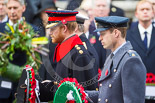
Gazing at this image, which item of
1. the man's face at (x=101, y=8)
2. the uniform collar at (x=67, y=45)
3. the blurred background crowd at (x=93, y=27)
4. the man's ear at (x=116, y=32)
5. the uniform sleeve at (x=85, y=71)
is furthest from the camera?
the man's face at (x=101, y=8)

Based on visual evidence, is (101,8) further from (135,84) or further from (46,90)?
(135,84)

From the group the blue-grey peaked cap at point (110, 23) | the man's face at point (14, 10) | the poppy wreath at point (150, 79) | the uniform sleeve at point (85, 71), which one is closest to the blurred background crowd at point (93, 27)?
the man's face at point (14, 10)

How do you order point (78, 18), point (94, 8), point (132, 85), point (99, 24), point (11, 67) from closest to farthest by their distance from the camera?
point (132, 85)
point (99, 24)
point (78, 18)
point (11, 67)
point (94, 8)

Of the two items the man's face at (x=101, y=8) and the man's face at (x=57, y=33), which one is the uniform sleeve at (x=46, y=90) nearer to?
the man's face at (x=57, y=33)

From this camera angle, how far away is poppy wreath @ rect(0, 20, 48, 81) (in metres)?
6.58

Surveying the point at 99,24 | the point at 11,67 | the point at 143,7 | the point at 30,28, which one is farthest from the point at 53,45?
the point at 99,24

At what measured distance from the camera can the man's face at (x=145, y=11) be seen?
7668 mm

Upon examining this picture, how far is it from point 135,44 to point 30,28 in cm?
206

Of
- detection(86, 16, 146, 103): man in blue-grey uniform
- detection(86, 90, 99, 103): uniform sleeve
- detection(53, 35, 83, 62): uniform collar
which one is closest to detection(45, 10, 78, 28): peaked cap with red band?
detection(53, 35, 83, 62): uniform collar

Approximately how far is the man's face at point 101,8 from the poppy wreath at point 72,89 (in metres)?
4.25

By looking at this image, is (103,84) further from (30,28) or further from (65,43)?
(30,28)

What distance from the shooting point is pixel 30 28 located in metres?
7.00

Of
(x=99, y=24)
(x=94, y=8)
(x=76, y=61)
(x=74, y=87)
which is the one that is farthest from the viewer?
(x=94, y=8)

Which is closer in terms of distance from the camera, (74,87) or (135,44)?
(74,87)
